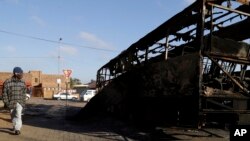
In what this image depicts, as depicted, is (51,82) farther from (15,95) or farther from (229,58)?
(229,58)

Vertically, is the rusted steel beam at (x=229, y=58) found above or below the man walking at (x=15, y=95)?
above

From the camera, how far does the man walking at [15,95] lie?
11.0m

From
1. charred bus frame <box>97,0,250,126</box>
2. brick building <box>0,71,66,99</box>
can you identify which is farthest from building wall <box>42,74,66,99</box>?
charred bus frame <box>97,0,250,126</box>

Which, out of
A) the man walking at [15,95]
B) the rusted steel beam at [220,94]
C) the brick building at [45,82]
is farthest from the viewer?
the brick building at [45,82]

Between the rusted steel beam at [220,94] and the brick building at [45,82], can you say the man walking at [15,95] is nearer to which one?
the rusted steel beam at [220,94]

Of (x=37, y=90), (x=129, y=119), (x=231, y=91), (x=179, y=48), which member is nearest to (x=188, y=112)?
(x=231, y=91)

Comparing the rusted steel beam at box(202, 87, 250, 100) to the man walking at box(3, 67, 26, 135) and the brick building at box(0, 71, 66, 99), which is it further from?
the brick building at box(0, 71, 66, 99)

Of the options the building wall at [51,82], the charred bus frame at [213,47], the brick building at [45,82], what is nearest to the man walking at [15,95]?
the charred bus frame at [213,47]

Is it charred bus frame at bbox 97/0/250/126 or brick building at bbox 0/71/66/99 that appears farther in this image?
brick building at bbox 0/71/66/99

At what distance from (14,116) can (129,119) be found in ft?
19.8

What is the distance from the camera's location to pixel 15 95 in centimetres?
1106

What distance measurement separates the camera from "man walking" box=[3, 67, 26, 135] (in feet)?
36.2

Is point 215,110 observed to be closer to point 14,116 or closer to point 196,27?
point 196,27

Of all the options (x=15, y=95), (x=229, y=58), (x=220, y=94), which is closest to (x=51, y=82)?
(x=15, y=95)
